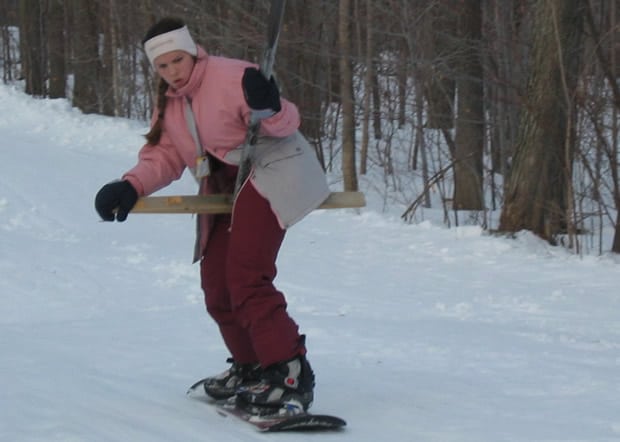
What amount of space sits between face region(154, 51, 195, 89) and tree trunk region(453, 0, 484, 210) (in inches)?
404

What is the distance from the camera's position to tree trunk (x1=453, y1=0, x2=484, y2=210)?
14367 mm

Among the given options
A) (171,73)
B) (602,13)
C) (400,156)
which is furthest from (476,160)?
(171,73)

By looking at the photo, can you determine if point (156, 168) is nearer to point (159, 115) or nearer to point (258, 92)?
point (159, 115)

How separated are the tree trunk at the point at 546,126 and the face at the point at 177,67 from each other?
254 inches

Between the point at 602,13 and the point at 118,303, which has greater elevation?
the point at 602,13

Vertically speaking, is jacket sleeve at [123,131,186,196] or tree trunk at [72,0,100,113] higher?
tree trunk at [72,0,100,113]

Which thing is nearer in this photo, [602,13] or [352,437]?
[352,437]

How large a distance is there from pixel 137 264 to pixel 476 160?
23.4ft

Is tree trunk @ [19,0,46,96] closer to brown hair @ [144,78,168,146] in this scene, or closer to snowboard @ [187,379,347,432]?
brown hair @ [144,78,168,146]

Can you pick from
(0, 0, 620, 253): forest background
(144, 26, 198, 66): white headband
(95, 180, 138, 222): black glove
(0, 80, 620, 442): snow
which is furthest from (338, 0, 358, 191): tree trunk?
(95, 180, 138, 222): black glove

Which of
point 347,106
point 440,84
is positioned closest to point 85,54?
point 347,106

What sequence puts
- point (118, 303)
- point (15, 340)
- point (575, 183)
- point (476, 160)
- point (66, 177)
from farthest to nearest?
point (476, 160) < point (66, 177) < point (575, 183) < point (118, 303) < point (15, 340)

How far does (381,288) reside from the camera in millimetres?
7910

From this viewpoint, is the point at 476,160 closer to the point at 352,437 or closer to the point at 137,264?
the point at 137,264
